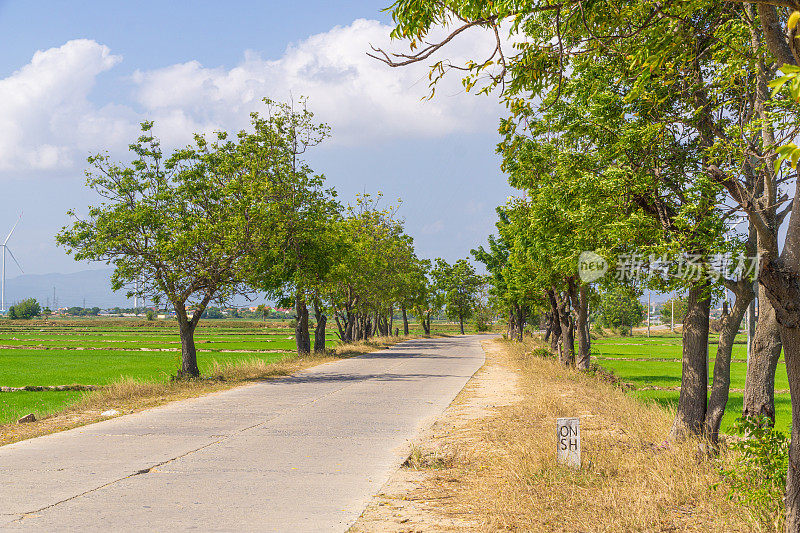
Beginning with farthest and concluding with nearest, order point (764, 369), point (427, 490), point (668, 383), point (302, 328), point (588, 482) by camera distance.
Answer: point (302, 328), point (668, 383), point (764, 369), point (427, 490), point (588, 482)

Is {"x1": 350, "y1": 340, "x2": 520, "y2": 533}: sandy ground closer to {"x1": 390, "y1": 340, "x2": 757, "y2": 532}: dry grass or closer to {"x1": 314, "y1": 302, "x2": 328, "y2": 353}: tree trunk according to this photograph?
{"x1": 390, "y1": 340, "x2": 757, "y2": 532}: dry grass

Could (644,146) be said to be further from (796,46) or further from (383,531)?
(383,531)

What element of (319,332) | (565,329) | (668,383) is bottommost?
(668,383)

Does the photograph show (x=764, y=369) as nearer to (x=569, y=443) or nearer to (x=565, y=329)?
(x=569, y=443)

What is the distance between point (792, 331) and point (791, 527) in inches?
66.9

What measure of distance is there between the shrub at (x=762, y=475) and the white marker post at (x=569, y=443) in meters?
1.72

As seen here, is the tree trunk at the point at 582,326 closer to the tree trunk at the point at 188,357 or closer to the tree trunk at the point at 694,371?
the tree trunk at the point at 188,357

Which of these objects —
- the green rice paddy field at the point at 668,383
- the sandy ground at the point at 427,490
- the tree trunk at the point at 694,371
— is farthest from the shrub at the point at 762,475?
the green rice paddy field at the point at 668,383

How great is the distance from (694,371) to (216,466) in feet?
25.2

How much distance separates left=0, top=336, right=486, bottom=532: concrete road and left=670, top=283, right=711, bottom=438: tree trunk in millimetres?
4630

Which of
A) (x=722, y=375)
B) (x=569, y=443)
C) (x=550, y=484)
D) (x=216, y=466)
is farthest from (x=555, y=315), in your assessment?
(x=550, y=484)

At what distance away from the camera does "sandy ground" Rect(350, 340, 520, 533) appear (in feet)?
23.0

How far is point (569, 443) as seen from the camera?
8.56m

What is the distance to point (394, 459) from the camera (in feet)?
34.6
